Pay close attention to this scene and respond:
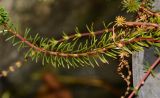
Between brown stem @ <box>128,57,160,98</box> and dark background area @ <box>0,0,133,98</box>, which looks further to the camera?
dark background area @ <box>0,0,133,98</box>

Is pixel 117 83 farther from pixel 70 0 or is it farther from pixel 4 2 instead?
pixel 4 2

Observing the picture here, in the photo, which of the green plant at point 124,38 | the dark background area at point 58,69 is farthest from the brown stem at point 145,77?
the dark background area at point 58,69

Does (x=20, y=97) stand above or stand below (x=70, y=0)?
below

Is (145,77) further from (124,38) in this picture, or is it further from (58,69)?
(58,69)

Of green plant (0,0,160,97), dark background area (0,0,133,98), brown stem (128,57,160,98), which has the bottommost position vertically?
dark background area (0,0,133,98)

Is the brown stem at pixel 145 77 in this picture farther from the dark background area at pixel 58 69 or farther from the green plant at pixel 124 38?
the dark background area at pixel 58 69

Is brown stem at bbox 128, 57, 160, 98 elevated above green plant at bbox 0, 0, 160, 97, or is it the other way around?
green plant at bbox 0, 0, 160, 97

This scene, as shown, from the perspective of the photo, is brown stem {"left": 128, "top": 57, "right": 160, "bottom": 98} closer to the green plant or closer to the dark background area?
the green plant

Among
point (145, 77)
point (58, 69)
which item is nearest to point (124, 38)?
point (145, 77)

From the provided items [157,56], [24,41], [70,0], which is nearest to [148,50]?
[157,56]

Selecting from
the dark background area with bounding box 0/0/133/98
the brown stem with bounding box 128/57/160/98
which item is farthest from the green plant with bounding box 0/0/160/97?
the dark background area with bounding box 0/0/133/98

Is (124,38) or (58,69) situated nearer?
(124,38)
